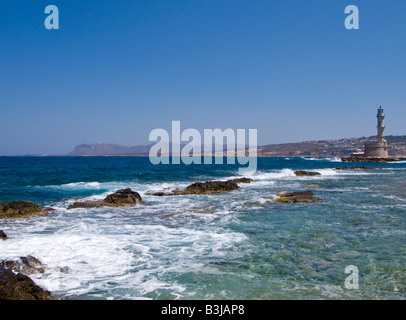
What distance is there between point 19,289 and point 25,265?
1.83 metres

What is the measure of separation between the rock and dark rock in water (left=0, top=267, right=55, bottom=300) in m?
8.70

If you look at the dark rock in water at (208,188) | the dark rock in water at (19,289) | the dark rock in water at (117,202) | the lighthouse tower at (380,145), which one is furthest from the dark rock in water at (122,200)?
the lighthouse tower at (380,145)

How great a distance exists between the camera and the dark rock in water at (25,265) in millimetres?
6665

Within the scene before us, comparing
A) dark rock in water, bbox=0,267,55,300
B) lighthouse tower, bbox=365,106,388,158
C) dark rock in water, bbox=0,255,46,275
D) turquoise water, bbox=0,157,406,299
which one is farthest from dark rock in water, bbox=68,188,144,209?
lighthouse tower, bbox=365,106,388,158

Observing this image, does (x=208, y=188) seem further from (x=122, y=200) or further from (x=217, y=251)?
(x=217, y=251)

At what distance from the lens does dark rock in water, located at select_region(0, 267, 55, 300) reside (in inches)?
199

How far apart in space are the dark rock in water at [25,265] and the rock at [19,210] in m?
7.28

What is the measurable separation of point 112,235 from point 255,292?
5820 millimetres

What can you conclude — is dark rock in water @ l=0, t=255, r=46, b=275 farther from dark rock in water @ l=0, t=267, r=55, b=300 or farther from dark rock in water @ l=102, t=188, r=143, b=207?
dark rock in water @ l=102, t=188, r=143, b=207

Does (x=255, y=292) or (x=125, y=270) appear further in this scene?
(x=125, y=270)

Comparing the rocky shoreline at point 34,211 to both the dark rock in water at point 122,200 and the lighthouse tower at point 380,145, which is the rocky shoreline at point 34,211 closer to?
the dark rock in water at point 122,200

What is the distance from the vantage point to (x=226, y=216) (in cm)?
1315
